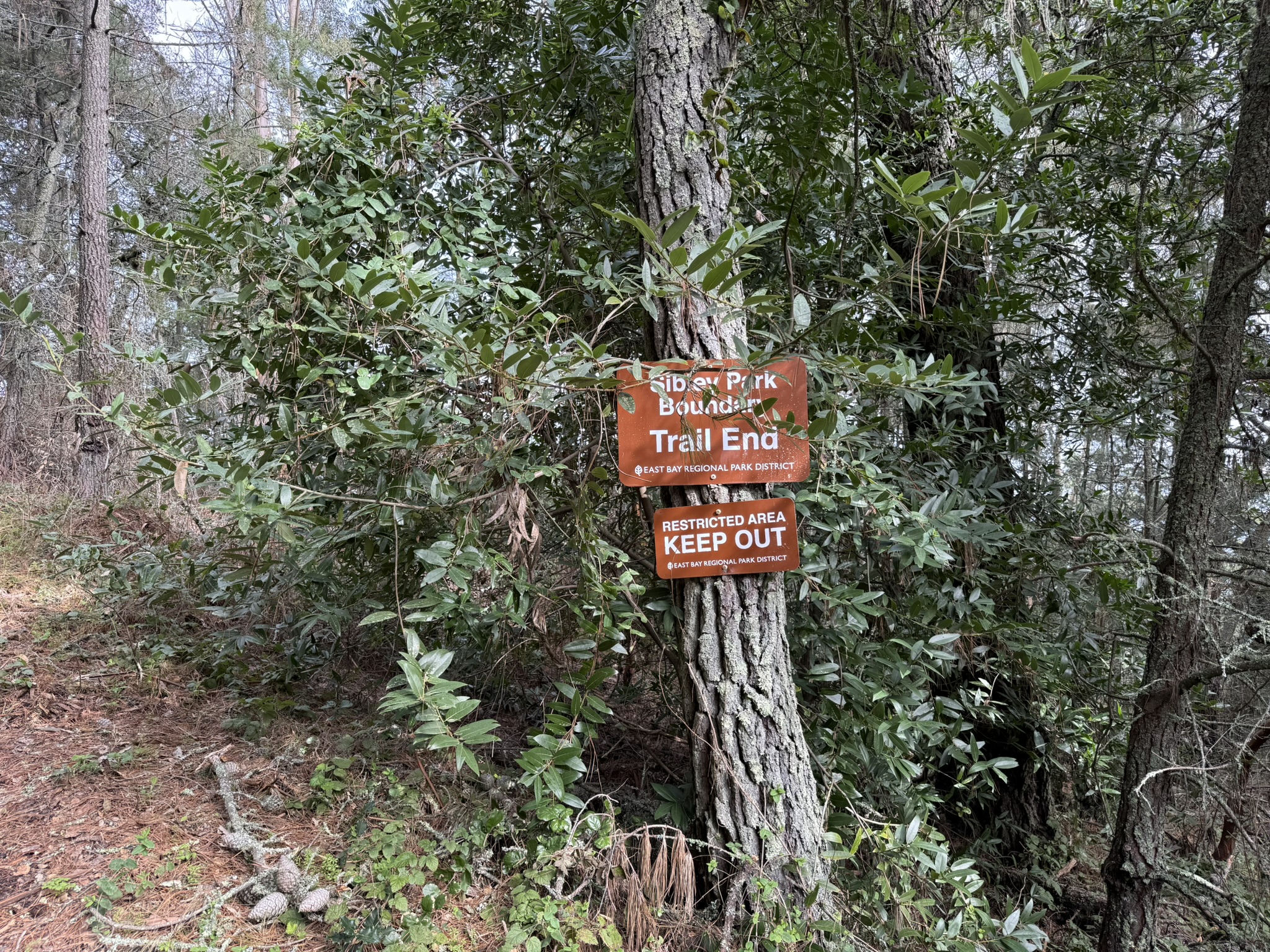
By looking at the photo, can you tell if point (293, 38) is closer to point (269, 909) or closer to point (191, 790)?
point (191, 790)

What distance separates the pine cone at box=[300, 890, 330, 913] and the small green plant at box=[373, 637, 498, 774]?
31.9 inches

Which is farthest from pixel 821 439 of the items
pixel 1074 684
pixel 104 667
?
pixel 104 667

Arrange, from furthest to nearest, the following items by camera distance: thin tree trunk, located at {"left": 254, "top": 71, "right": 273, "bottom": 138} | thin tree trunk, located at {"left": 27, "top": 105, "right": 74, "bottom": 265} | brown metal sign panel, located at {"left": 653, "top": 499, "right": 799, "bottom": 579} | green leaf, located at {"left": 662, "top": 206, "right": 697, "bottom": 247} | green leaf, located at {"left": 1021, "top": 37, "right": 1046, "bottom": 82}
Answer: thin tree trunk, located at {"left": 254, "top": 71, "right": 273, "bottom": 138} → thin tree trunk, located at {"left": 27, "top": 105, "right": 74, "bottom": 265} → brown metal sign panel, located at {"left": 653, "top": 499, "right": 799, "bottom": 579} → green leaf, located at {"left": 662, "top": 206, "right": 697, "bottom": 247} → green leaf, located at {"left": 1021, "top": 37, "right": 1046, "bottom": 82}

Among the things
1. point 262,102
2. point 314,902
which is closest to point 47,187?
point 262,102

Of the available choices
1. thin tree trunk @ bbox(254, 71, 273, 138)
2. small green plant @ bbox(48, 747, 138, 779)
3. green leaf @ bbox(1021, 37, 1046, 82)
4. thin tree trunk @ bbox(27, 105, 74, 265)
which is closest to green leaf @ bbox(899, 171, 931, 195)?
green leaf @ bbox(1021, 37, 1046, 82)

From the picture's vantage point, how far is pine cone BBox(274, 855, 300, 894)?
2189 mm

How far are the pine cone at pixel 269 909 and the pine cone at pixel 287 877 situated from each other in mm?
29

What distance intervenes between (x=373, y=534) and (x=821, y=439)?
4.70 feet

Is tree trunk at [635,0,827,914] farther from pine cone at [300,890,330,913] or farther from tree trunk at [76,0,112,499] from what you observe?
tree trunk at [76,0,112,499]

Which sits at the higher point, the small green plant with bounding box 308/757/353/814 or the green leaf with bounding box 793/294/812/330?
the green leaf with bounding box 793/294/812/330

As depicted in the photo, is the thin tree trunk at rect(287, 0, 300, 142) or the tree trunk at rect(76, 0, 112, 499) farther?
the thin tree trunk at rect(287, 0, 300, 142)


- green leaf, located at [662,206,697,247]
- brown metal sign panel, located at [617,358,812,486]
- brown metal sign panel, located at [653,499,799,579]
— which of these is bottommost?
brown metal sign panel, located at [653,499,799,579]

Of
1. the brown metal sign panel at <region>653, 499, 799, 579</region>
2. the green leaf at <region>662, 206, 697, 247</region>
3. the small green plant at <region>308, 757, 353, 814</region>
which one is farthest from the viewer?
the small green plant at <region>308, 757, 353, 814</region>

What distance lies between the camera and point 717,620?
2.21 m
